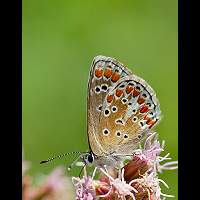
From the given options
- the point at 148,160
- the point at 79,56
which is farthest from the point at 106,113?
the point at 79,56

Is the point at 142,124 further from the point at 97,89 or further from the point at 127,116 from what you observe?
the point at 97,89

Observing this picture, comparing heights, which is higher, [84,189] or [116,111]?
[116,111]

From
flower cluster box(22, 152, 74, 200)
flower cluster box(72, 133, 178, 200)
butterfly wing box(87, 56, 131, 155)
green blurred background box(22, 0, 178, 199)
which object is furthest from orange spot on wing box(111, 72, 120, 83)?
green blurred background box(22, 0, 178, 199)

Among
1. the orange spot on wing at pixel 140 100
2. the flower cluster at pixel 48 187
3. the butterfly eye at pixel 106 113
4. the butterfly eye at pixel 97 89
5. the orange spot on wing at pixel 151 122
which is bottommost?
the flower cluster at pixel 48 187

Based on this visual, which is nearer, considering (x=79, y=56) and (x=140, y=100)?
(x=140, y=100)

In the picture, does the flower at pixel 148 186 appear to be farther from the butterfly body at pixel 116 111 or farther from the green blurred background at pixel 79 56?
the green blurred background at pixel 79 56

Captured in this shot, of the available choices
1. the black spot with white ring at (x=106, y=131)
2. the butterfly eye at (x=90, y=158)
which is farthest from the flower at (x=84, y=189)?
the black spot with white ring at (x=106, y=131)
